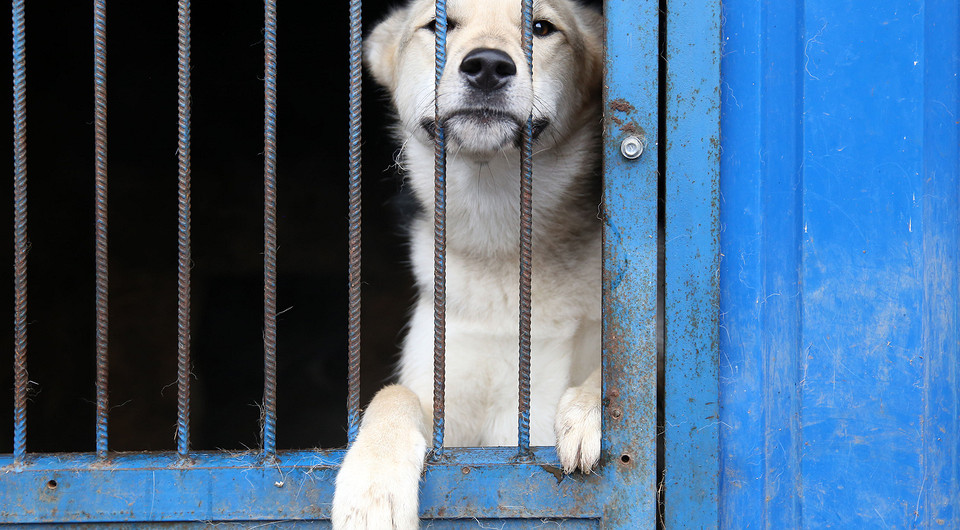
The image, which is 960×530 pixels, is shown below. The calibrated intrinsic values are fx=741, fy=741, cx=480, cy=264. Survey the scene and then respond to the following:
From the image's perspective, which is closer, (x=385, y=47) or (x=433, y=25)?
(x=433, y=25)

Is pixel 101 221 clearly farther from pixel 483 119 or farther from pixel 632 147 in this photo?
pixel 632 147

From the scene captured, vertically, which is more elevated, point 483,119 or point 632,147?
point 483,119

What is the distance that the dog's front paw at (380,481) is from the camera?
160cm

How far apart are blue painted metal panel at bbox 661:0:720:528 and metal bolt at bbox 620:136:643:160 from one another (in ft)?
0.23

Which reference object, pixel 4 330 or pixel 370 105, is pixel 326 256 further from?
pixel 4 330

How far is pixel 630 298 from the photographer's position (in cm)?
166

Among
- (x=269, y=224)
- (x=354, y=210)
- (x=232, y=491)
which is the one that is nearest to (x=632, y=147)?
(x=354, y=210)

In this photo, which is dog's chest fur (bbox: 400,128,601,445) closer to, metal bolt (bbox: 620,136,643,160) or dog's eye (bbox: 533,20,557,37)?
dog's eye (bbox: 533,20,557,37)

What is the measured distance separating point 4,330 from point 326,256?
2.23m

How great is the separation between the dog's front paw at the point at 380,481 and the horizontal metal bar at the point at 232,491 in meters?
0.06

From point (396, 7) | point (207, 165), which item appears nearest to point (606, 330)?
point (396, 7)

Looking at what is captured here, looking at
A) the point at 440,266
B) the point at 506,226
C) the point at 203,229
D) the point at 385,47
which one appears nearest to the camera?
the point at 440,266

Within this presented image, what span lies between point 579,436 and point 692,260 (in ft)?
1.54

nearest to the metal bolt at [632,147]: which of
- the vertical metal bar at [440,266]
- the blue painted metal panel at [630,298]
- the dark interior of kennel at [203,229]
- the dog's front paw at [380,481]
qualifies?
the blue painted metal panel at [630,298]
